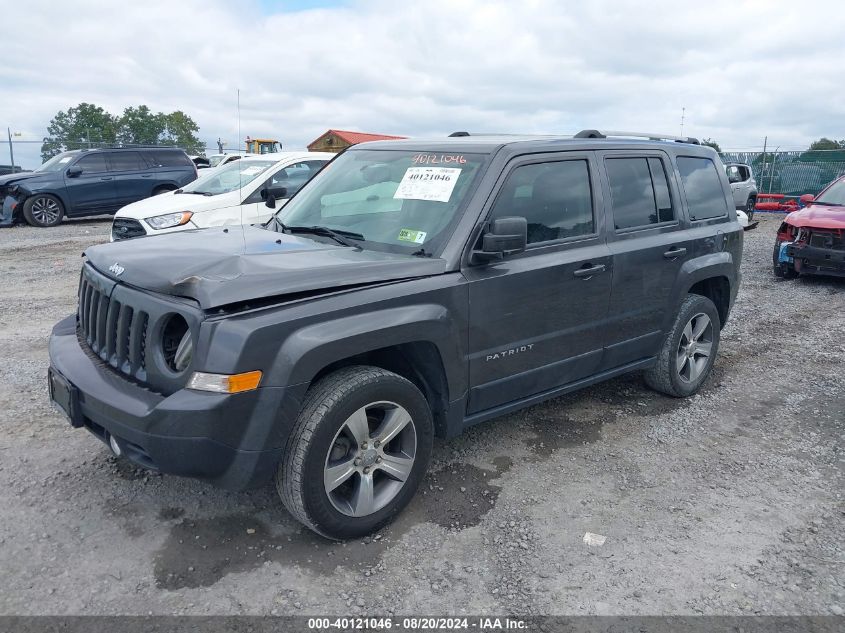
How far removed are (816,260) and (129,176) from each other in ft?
46.8

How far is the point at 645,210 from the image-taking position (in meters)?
4.57

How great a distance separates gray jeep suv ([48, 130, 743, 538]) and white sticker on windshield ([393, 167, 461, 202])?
0.04 ft

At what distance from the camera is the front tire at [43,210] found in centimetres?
1514

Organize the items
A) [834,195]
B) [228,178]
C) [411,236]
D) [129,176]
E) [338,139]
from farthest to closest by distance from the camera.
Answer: [338,139]
[129,176]
[834,195]
[228,178]
[411,236]

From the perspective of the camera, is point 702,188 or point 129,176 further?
point 129,176

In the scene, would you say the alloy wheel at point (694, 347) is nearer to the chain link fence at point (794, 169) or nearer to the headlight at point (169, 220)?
the headlight at point (169, 220)

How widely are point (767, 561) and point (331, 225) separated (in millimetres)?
2889

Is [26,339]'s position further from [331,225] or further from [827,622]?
[827,622]

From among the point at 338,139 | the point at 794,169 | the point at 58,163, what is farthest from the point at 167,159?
the point at 338,139

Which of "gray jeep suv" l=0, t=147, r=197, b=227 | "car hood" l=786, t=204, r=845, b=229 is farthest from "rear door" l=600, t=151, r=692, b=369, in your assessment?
"gray jeep suv" l=0, t=147, r=197, b=227

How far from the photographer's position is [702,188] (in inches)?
203

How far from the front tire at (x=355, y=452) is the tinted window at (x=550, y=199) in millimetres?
1195

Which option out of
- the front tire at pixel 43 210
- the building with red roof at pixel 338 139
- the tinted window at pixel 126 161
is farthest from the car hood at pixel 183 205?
the building with red roof at pixel 338 139

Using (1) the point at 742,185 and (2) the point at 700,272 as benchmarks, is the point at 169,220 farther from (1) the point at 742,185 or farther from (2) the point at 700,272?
(1) the point at 742,185
